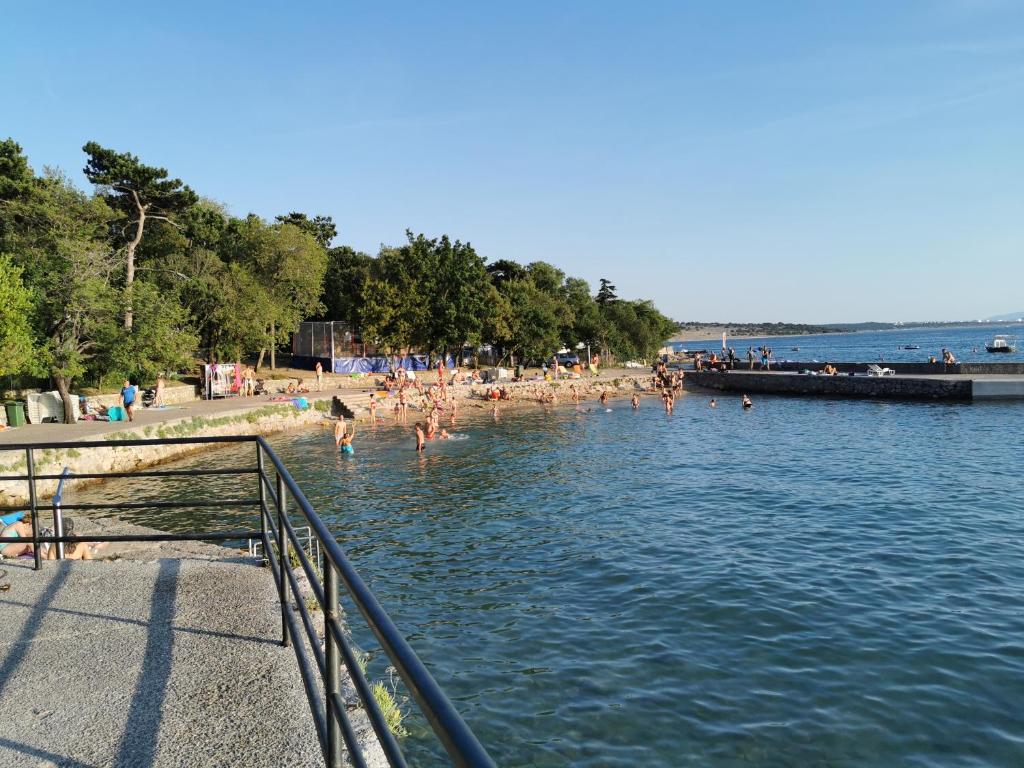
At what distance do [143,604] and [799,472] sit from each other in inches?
857

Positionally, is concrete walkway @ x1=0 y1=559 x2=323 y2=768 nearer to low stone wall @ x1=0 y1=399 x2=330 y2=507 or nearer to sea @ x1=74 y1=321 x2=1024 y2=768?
sea @ x1=74 y1=321 x2=1024 y2=768

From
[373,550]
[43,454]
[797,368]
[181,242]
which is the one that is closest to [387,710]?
[373,550]

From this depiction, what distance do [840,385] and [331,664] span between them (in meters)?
55.3

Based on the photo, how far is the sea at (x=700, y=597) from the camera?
795 centimetres

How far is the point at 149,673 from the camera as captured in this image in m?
4.73

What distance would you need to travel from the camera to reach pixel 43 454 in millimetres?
21375

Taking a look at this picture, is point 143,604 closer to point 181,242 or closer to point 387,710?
point 387,710

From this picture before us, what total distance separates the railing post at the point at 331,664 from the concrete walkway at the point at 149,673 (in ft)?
3.08

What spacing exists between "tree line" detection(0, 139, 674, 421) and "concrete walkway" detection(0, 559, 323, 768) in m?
20.6

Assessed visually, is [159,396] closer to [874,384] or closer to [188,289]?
[188,289]

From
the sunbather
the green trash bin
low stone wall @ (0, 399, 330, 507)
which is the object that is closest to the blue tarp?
low stone wall @ (0, 399, 330, 507)

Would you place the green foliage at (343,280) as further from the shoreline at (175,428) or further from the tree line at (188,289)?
the shoreline at (175,428)

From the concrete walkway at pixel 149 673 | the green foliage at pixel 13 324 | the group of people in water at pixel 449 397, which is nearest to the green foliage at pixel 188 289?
the green foliage at pixel 13 324

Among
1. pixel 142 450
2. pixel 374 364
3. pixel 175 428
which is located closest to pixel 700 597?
pixel 142 450
